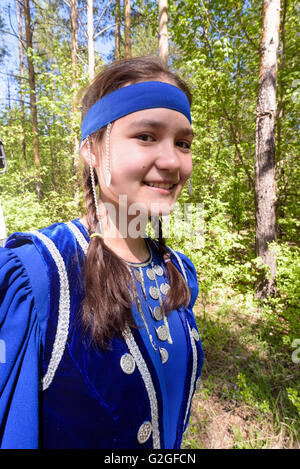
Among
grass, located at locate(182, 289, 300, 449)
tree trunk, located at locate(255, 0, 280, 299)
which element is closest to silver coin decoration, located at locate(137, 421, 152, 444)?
grass, located at locate(182, 289, 300, 449)

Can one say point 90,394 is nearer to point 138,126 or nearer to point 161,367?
point 161,367

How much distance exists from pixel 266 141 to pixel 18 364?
4.58 m

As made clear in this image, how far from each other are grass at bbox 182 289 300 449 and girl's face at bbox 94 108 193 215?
6.59 ft

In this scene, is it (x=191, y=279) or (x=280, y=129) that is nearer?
(x=191, y=279)

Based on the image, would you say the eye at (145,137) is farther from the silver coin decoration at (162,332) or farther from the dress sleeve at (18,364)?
the silver coin decoration at (162,332)

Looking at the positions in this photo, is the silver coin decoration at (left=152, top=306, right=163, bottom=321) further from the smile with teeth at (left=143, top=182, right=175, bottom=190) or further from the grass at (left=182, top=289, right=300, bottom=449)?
the grass at (left=182, top=289, right=300, bottom=449)

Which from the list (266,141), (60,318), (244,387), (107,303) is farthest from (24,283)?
(266,141)

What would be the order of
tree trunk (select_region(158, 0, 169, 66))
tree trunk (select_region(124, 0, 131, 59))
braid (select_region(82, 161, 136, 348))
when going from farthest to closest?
tree trunk (select_region(124, 0, 131, 59)) → tree trunk (select_region(158, 0, 169, 66)) → braid (select_region(82, 161, 136, 348))

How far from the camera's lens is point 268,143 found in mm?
4055

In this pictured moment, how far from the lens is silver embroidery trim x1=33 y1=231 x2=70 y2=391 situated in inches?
24.5

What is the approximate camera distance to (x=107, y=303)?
0.73 metres

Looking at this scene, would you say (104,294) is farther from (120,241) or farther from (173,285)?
(173,285)

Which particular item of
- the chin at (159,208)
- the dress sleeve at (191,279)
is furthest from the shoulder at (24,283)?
the dress sleeve at (191,279)

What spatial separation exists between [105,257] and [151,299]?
0.85 feet
